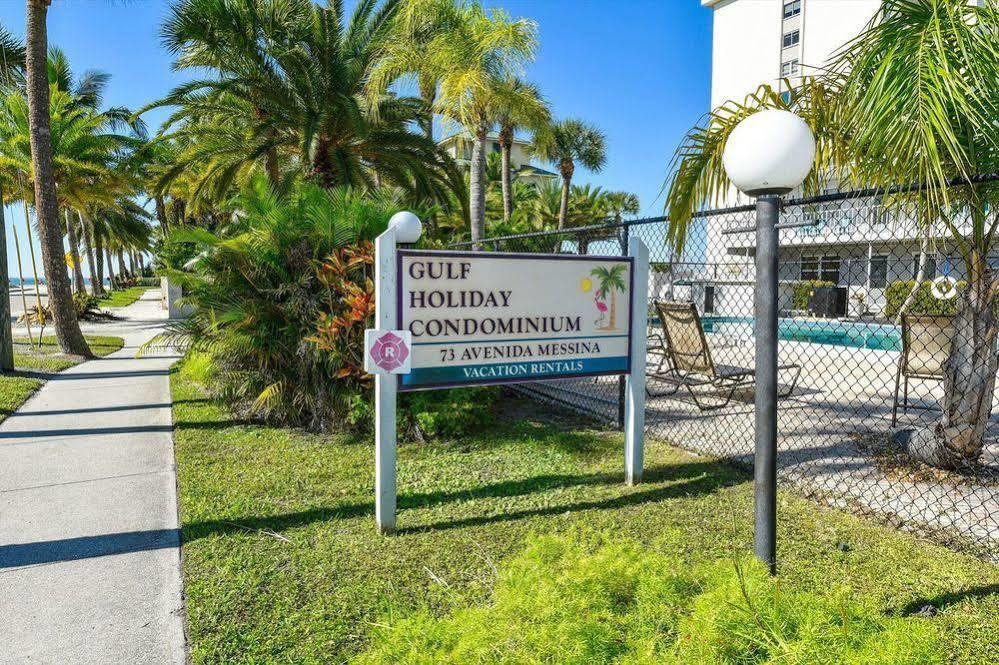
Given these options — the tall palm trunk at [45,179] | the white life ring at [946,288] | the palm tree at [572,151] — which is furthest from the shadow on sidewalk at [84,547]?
the palm tree at [572,151]

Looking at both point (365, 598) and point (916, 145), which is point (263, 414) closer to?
point (365, 598)

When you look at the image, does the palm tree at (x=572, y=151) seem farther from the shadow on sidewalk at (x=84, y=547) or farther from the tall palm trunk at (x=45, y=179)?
the shadow on sidewalk at (x=84, y=547)

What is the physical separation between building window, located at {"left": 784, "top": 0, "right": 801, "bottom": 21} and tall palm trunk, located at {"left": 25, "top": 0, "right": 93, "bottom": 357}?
1251 inches

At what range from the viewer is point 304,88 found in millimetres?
11414

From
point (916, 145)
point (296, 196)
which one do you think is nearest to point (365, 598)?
point (916, 145)

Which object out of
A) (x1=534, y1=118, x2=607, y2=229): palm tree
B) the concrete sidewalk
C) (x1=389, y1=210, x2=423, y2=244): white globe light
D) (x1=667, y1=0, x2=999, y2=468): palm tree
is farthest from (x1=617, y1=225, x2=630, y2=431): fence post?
(x1=534, y1=118, x2=607, y2=229): palm tree

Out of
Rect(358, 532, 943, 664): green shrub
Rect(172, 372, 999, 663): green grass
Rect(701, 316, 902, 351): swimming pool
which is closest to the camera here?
Rect(358, 532, 943, 664): green shrub

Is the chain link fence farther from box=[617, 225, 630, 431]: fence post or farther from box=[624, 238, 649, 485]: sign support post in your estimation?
box=[624, 238, 649, 485]: sign support post

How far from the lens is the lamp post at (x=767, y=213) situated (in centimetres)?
242

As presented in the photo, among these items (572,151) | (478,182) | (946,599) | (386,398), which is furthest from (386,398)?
(572,151)

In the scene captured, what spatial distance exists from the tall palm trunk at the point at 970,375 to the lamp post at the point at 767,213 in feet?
7.62

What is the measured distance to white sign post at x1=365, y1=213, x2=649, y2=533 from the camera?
145 inches

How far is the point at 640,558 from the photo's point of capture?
1.92m

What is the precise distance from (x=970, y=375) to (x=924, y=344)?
180 cm
